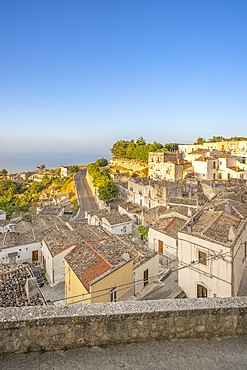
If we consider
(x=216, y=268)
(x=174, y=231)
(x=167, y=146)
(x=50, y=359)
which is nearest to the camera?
(x=50, y=359)

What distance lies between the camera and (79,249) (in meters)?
17.4

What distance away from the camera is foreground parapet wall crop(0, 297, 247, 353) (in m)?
3.71

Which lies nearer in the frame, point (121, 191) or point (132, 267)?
point (132, 267)

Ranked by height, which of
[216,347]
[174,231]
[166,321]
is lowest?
[174,231]

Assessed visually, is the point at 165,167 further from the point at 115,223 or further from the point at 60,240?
the point at 60,240

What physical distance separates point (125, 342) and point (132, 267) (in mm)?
11207

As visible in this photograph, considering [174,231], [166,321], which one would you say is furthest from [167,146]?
[166,321]

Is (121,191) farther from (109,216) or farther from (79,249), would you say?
(79,249)

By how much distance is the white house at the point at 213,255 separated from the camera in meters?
12.9

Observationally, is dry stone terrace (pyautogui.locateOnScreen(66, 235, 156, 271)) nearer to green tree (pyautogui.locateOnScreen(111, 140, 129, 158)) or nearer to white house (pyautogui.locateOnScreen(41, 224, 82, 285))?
white house (pyautogui.locateOnScreen(41, 224, 82, 285))

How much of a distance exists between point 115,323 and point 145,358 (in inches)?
23.4

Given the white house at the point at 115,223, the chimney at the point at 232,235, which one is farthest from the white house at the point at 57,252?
the chimney at the point at 232,235

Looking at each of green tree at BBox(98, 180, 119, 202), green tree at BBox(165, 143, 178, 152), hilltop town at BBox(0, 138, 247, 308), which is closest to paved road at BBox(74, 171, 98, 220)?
green tree at BBox(98, 180, 119, 202)

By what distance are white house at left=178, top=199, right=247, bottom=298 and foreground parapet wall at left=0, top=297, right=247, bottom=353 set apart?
8.96 metres
